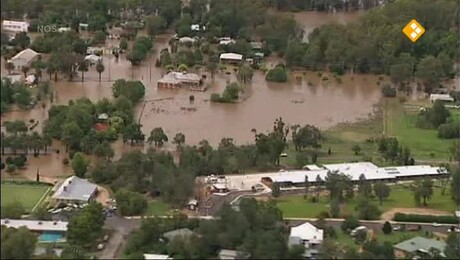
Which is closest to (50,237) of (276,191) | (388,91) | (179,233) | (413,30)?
(179,233)

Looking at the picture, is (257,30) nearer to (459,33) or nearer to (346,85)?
(346,85)

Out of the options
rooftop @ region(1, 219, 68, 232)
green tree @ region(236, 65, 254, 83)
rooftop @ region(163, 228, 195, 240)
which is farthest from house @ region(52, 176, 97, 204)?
green tree @ region(236, 65, 254, 83)

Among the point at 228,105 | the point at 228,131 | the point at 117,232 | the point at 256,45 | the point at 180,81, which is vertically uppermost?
the point at 256,45

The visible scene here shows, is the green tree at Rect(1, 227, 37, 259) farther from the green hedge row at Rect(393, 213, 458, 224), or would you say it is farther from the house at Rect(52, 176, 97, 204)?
the green hedge row at Rect(393, 213, 458, 224)

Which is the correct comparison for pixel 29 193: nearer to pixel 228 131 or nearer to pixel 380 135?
pixel 228 131

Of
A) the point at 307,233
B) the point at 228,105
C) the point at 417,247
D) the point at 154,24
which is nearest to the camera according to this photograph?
the point at 417,247
